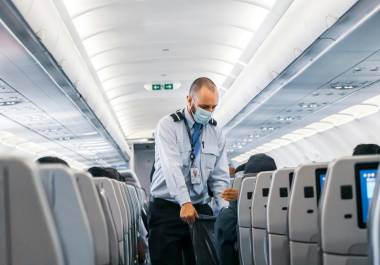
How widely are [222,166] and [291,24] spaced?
5.73m

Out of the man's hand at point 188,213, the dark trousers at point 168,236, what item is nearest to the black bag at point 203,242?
the man's hand at point 188,213

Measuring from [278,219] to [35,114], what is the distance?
10750 mm

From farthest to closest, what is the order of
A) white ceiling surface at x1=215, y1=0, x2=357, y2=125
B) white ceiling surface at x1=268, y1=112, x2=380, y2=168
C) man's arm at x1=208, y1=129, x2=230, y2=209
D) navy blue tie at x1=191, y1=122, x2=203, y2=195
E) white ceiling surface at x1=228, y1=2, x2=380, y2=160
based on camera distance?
white ceiling surface at x1=268, y1=112, x2=380, y2=168
white ceiling surface at x1=228, y1=2, x2=380, y2=160
white ceiling surface at x1=215, y1=0, x2=357, y2=125
man's arm at x1=208, y1=129, x2=230, y2=209
navy blue tie at x1=191, y1=122, x2=203, y2=195

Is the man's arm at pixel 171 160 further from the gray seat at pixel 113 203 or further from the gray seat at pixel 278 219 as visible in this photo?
the gray seat at pixel 278 219

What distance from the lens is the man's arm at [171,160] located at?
439 cm

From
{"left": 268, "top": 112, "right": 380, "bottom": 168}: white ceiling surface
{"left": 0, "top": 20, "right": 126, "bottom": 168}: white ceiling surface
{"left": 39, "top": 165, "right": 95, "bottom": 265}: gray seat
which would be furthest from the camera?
{"left": 268, "top": 112, "right": 380, "bottom": 168}: white ceiling surface

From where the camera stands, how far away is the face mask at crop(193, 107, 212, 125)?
186 inches

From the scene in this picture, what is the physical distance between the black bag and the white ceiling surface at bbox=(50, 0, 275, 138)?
6.82m

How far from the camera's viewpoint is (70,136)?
20.8m

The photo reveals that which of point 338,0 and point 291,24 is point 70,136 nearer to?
point 291,24

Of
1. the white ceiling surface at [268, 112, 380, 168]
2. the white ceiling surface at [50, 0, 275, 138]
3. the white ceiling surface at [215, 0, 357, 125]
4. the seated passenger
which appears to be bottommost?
the seated passenger

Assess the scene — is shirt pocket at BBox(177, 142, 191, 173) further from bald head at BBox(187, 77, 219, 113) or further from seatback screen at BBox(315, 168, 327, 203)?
seatback screen at BBox(315, 168, 327, 203)

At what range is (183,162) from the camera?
4797 millimetres

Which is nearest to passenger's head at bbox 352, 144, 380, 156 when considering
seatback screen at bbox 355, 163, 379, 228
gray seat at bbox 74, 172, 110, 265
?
seatback screen at bbox 355, 163, 379, 228
